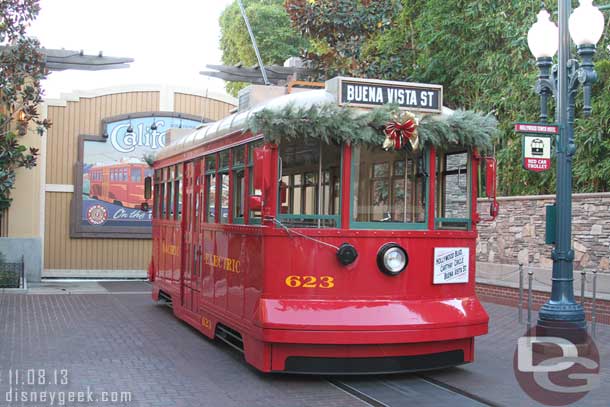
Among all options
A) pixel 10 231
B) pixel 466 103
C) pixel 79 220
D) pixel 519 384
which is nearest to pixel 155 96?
pixel 79 220

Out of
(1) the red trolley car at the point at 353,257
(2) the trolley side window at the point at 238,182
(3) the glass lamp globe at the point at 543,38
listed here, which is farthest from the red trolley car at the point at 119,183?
(3) the glass lamp globe at the point at 543,38

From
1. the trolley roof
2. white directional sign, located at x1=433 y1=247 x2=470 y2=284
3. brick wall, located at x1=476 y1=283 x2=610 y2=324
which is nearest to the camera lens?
the trolley roof

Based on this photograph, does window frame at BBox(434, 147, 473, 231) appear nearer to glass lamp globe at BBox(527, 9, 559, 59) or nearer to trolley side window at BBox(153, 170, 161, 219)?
glass lamp globe at BBox(527, 9, 559, 59)

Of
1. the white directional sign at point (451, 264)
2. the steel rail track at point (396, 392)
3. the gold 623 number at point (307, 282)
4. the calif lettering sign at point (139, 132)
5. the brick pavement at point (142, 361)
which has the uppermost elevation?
the calif lettering sign at point (139, 132)

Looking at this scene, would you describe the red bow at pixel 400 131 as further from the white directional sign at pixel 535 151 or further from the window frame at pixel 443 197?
the white directional sign at pixel 535 151

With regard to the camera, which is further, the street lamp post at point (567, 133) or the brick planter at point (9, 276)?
the brick planter at point (9, 276)

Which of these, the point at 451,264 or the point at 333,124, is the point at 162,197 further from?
the point at 451,264

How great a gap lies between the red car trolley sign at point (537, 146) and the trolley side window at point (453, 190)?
4.26 feet

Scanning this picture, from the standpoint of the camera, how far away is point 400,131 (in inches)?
305

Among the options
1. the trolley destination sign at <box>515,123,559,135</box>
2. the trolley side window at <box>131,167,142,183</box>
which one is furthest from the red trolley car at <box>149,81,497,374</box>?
the trolley side window at <box>131,167,142,183</box>

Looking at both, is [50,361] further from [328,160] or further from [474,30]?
[474,30]

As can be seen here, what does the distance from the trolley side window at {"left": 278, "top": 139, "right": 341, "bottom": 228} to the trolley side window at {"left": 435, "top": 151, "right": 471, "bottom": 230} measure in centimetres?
114

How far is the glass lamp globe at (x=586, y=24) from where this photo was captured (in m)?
9.07

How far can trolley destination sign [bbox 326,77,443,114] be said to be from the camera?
26.1 ft
